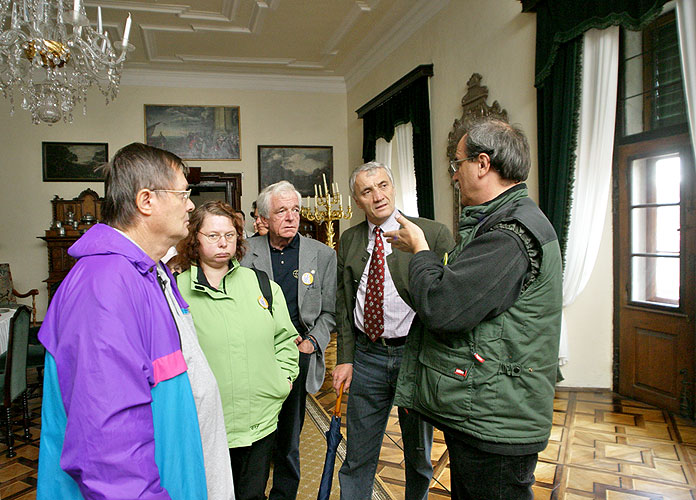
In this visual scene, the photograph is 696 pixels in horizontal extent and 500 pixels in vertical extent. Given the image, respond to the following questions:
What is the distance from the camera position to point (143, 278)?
45.2 inches

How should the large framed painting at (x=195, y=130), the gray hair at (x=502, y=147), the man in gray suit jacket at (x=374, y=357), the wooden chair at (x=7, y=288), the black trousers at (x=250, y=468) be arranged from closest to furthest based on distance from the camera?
the gray hair at (x=502, y=147)
the black trousers at (x=250, y=468)
the man in gray suit jacket at (x=374, y=357)
the wooden chair at (x=7, y=288)
the large framed painting at (x=195, y=130)

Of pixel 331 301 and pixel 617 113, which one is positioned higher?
pixel 617 113

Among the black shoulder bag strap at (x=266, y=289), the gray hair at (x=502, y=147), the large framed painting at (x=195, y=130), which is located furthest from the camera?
the large framed painting at (x=195, y=130)

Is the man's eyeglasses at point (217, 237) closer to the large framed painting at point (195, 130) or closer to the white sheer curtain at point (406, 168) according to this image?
the white sheer curtain at point (406, 168)

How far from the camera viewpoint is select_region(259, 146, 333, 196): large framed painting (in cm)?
998

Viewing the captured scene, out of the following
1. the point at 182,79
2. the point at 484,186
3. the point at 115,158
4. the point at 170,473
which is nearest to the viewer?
the point at 170,473

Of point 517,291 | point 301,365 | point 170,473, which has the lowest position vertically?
point 301,365

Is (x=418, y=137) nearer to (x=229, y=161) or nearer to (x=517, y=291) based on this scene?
(x=229, y=161)

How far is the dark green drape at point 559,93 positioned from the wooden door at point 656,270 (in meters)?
0.58

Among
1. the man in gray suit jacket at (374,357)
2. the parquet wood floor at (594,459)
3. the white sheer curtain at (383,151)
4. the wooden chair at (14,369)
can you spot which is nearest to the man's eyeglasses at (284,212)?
the man in gray suit jacket at (374,357)

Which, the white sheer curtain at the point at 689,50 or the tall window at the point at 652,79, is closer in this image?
the white sheer curtain at the point at 689,50

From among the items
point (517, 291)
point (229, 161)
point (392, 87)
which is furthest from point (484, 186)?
point (229, 161)

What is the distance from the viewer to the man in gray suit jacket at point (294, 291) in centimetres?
258

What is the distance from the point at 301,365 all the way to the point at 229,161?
25.7ft
